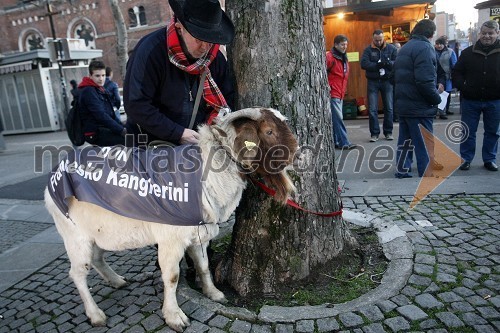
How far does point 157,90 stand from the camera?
311 centimetres

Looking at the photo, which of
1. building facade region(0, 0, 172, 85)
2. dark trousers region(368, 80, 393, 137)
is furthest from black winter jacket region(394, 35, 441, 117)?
building facade region(0, 0, 172, 85)

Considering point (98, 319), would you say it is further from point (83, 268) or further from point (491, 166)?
point (491, 166)

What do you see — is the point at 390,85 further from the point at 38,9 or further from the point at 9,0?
the point at 9,0

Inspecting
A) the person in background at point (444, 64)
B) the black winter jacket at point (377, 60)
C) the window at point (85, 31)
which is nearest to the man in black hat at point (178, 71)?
the black winter jacket at point (377, 60)

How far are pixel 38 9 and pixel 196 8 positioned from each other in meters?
36.8

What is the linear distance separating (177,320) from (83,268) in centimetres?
91

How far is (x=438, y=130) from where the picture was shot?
9602 mm

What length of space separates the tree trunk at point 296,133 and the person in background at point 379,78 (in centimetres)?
597

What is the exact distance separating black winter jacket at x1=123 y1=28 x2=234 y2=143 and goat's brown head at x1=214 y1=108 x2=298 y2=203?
563mm

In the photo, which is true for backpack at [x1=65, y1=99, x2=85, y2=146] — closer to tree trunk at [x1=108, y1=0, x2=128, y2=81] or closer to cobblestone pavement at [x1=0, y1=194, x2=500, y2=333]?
cobblestone pavement at [x1=0, y1=194, x2=500, y2=333]

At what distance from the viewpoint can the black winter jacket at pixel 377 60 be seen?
30.0 ft

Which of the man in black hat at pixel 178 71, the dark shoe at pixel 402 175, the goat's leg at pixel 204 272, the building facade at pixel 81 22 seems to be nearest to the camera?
the man in black hat at pixel 178 71

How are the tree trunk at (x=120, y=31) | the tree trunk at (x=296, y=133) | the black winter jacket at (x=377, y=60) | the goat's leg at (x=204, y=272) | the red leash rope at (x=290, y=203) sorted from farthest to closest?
the tree trunk at (x=120, y=31), the black winter jacket at (x=377, y=60), the goat's leg at (x=204, y=272), the tree trunk at (x=296, y=133), the red leash rope at (x=290, y=203)

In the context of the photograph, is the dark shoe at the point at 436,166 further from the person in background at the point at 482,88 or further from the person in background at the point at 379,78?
the person in background at the point at 379,78
